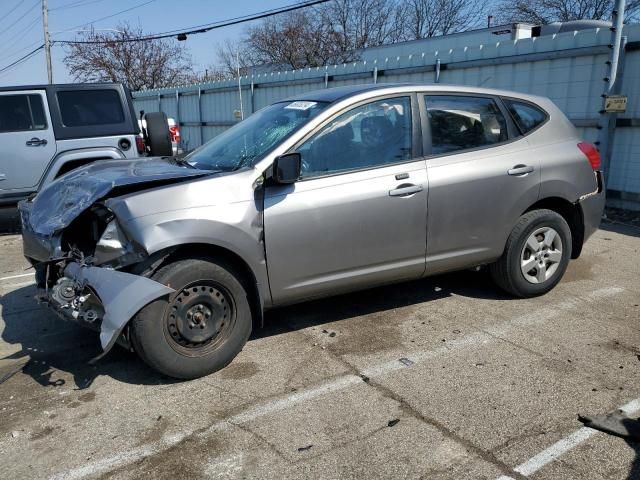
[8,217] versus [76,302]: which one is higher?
[76,302]

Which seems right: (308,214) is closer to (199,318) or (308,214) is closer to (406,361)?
(199,318)

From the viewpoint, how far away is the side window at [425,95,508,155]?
4320 millimetres

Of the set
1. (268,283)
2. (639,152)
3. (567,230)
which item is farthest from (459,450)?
(639,152)

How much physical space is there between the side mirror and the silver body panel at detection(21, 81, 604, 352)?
116 mm

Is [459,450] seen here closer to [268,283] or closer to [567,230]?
[268,283]

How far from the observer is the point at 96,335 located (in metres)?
4.30

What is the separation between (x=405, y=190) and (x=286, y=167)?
0.98 metres

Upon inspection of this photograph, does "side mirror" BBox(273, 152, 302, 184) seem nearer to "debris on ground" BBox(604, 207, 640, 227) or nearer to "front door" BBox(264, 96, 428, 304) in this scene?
"front door" BBox(264, 96, 428, 304)

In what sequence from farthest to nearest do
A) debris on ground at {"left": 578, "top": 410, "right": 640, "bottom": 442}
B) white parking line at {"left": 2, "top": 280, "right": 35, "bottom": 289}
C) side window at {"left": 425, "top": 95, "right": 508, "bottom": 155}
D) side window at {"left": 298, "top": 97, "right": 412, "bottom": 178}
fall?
white parking line at {"left": 2, "top": 280, "right": 35, "bottom": 289} → side window at {"left": 425, "top": 95, "right": 508, "bottom": 155} → side window at {"left": 298, "top": 97, "right": 412, "bottom": 178} → debris on ground at {"left": 578, "top": 410, "right": 640, "bottom": 442}

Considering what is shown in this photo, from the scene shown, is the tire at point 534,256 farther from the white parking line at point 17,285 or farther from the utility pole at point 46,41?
the utility pole at point 46,41

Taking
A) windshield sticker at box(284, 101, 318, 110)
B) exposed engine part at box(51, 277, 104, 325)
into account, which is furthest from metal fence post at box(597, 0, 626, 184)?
exposed engine part at box(51, 277, 104, 325)

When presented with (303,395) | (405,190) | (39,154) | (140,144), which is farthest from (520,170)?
(39,154)

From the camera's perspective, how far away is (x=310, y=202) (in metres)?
3.73

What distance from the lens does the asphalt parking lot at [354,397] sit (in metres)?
2.76
